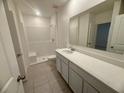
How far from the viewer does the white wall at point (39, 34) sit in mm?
3588

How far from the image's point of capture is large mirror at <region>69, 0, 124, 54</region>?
1.00 meters

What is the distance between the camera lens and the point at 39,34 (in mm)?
3965

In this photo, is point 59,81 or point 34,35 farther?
point 34,35

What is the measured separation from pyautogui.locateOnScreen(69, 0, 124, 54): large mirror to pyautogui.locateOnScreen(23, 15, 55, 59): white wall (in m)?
2.64

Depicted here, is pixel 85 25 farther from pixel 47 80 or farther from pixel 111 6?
pixel 47 80

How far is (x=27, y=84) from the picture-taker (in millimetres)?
1846

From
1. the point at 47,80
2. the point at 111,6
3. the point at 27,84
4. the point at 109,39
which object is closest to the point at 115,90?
the point at 109,39

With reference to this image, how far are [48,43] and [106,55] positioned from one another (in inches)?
145

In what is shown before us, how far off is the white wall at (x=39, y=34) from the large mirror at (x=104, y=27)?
2638 mm

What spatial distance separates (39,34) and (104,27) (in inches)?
141

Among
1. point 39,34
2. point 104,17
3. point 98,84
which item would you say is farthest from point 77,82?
point 39,34

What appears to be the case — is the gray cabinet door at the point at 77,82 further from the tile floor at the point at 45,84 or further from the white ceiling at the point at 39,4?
the white ceiling at the point at 39,4

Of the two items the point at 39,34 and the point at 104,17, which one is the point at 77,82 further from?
the point at 39,34

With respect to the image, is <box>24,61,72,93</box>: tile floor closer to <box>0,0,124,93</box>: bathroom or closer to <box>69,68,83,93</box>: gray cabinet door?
<box>0,0,124,93</box>: bathroom
